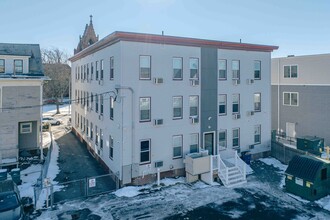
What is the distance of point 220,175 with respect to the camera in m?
17.4

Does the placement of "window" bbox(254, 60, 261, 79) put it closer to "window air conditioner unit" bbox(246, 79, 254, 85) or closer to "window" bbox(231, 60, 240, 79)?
"window air conditioner unit" bbox(246, 79, 254, 85)

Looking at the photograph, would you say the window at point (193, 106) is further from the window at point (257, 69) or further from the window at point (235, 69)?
the window at point (257, 69)

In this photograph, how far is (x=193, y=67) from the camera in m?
18.8

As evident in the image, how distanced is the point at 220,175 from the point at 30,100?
607 inches

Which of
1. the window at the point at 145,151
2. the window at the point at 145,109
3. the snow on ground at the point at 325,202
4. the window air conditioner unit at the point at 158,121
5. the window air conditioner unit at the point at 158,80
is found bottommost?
the snow on ground at the point at 325,202

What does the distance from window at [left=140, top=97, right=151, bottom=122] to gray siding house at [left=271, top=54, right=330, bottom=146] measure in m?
19.4

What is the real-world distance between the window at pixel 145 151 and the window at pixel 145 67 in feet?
13.8

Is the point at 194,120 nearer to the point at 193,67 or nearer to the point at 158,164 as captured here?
the point at 193,67

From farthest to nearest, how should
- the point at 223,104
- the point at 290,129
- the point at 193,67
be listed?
the point at 290,129
the point at 223,104
the point at 193,67

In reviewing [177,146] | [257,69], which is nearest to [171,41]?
[177,146]

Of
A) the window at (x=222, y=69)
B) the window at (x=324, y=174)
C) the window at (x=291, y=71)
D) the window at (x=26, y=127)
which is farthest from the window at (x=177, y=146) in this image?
the window at (x=291, y=71)

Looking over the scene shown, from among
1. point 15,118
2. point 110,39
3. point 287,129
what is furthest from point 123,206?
point 287,129

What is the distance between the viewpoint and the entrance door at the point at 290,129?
29.8m

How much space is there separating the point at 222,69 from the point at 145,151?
859 cm
